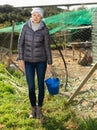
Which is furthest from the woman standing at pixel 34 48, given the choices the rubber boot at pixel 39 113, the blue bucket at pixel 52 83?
the blue bucket at pixel 52 83

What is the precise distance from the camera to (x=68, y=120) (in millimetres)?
5840

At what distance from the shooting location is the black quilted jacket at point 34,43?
575 centimetres

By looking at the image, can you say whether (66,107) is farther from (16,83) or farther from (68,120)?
(16,83)

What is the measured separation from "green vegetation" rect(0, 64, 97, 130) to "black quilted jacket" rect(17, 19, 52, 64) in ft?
3.19

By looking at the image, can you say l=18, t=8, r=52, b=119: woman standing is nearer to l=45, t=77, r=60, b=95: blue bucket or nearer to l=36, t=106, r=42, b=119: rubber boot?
l=36, t=106, r=42, b=119: rubber boot

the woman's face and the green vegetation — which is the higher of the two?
the woman's face

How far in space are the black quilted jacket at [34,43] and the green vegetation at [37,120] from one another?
97 cm

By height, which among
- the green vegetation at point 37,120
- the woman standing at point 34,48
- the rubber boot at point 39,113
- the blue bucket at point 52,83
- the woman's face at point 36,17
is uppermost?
the woman's face at point 36,17

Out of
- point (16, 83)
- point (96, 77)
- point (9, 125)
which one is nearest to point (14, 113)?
point (9, 125)

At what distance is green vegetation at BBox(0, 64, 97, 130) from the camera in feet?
18.2

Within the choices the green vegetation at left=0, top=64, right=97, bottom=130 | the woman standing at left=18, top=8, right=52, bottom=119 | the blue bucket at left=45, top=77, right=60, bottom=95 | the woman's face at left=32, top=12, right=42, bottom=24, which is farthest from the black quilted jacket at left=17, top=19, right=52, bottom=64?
the green vegetation at left=0, top=64, right=97, bottom=130

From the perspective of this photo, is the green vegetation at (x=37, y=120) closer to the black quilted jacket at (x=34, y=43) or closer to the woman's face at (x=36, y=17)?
the black quilted jacket at (x=34, y=43)

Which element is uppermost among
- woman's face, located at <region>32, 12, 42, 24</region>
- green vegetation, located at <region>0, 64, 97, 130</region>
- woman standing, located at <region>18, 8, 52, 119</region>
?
woman's face, located at <region>32, 12, 42, 24</region>

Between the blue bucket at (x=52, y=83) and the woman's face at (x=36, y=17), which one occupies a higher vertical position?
the woman's face at (x=36, y=17)
